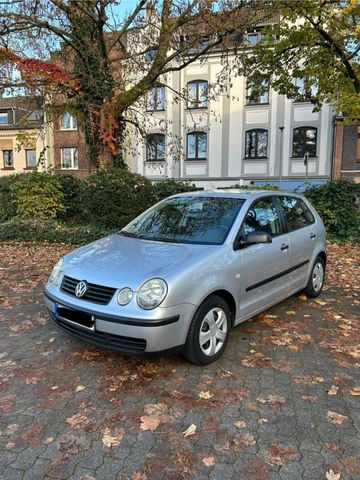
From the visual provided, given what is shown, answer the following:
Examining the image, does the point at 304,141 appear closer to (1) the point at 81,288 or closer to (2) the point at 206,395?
(1) the point at 81,288

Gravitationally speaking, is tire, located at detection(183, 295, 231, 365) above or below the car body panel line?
below

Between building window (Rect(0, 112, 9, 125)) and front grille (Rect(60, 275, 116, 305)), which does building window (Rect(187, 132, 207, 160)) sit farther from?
front grille (Rect(60, 275, 116, 305))

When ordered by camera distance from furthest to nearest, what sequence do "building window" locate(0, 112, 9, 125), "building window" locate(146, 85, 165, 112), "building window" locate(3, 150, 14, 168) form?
"building window" locate(0, 112, 9, 125) → "building window" locate(3, 150, 14, 168) → "building window" locate(146, 85, 165, 112)

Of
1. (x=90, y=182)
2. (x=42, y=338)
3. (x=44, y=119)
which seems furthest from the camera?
(x=44, y=119)

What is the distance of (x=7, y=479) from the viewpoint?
2336 millimetres

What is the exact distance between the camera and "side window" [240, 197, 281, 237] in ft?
14.0

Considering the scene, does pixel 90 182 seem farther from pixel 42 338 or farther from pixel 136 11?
pixel 42 338

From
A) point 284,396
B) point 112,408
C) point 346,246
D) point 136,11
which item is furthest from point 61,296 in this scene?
point 136,11

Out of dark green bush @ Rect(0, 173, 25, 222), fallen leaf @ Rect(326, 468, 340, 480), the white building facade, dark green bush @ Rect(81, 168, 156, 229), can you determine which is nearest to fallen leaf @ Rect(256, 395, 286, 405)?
fallen leaf @ Rect(326, 468, 340, 480)

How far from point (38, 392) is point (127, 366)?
79cm

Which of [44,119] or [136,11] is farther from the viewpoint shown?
[44,119]

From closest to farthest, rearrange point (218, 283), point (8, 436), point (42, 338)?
point (8, 436) < point (218, 283) < point (42, 338)

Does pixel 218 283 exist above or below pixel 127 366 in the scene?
above

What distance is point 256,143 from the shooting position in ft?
83.7
